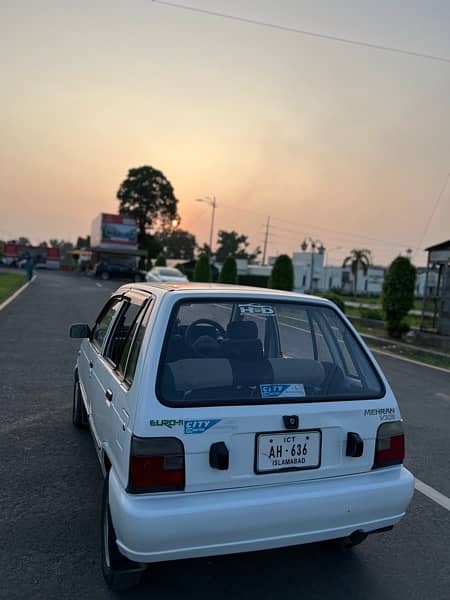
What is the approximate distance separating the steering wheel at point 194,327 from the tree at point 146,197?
65.8 meters

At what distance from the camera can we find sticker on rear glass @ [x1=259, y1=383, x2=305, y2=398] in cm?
276

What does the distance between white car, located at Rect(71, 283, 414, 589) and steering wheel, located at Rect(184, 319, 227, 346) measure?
0.08 ft

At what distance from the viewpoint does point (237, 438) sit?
2562mm

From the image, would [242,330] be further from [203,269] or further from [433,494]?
[203,269]

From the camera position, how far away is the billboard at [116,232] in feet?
135

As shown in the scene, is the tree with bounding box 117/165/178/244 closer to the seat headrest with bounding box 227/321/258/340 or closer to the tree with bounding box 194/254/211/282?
the tree with bounding box 194/254/211/282

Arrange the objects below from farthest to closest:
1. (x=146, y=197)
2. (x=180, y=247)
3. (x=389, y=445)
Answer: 1. (x=180, y=247)
2. (x=146, y=197)
3. (x=389, y=445)

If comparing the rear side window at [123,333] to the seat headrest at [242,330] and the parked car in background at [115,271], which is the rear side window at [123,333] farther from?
the parked car in background at [115,271]

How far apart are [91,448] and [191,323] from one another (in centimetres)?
212

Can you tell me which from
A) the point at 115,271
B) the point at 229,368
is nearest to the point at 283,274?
the point at 115,271

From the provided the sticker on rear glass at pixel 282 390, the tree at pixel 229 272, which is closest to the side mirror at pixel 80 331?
the sticker on rear glass at pixel 282 390

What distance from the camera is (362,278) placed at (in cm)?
7731

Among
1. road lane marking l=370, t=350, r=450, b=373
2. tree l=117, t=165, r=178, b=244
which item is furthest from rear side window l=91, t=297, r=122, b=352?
tree l=117, t=165, r=178, b=244

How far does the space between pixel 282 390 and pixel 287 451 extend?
0.33m
